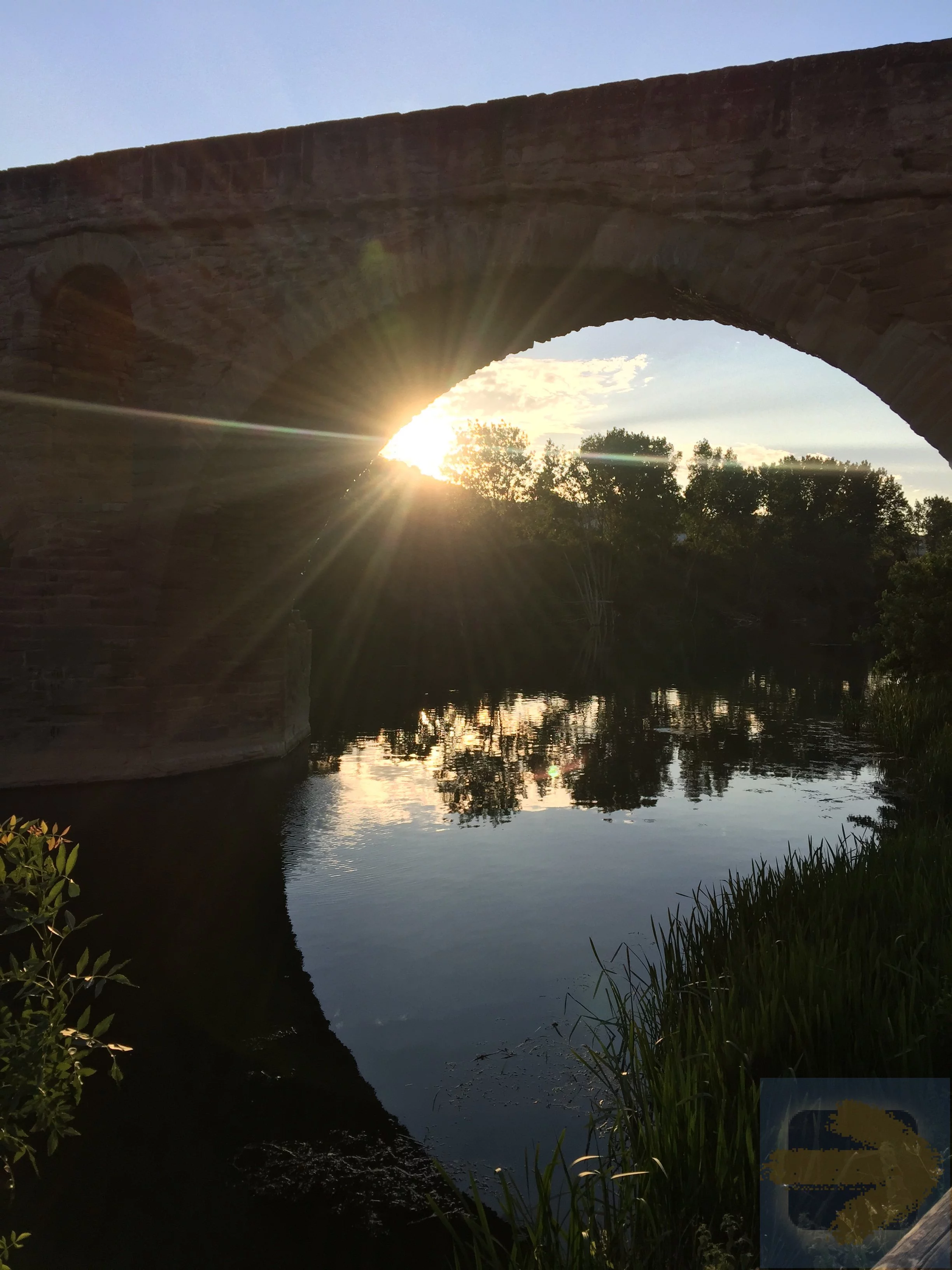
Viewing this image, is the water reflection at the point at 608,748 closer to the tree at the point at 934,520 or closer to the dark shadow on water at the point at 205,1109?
the dark shadow on water at the point at 205,1109

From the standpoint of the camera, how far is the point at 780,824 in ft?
25.7

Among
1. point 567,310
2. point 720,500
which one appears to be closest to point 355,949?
point 567,310

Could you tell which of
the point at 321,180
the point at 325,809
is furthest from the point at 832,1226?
the point at 321,180

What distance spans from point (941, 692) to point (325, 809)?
8080 mm

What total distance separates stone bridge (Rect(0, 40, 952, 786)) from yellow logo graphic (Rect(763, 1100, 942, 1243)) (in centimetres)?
441

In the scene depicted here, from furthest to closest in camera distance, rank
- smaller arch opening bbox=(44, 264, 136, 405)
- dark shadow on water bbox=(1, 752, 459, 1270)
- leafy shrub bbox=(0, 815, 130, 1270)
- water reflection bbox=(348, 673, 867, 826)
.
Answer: water reflection bbox=(348, 673, 867, 826)
smaller arch opening bbox=(44, 264, 136, 405)
dark shadow on water bbox=(1, 752, 459, 1270)
leafy shrub bbox=(0, 815, 130, 1270)

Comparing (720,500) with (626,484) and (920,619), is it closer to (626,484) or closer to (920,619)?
(626,484)

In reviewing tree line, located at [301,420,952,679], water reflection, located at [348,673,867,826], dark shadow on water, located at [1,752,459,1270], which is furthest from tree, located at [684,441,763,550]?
dark shadow on water, located at [1,752,459,1270]

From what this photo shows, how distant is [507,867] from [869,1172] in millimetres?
4441

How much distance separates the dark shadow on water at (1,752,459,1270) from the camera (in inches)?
114

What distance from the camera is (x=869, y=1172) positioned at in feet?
7.97

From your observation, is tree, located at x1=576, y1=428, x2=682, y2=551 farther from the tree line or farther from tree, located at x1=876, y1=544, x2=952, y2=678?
tree, located at x1=876, y1=544, x2=952, y2=678

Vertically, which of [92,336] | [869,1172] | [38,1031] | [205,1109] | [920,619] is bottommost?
[205,1109]

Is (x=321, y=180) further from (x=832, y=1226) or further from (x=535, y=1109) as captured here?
(x=832, y=1226)
